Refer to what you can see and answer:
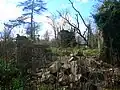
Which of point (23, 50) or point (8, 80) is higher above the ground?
point (23, 50)

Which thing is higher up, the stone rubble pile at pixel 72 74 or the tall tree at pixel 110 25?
the tall tree at pixel 110 25

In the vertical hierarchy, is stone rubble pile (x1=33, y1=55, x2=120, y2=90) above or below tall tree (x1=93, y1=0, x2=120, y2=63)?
below

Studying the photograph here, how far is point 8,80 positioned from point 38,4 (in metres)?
21.8

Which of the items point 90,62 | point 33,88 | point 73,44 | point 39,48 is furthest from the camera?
point 73,44

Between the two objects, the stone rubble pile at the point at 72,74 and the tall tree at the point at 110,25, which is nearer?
the stone rubble pile at the point at 72,74

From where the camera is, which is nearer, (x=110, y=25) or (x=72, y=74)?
(x=72, y=74)

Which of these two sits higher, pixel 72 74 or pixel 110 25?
pixel 110 25

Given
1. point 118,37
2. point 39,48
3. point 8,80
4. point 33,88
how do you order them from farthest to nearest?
point 118,37
point 39,48
point 8,80
point 33,88

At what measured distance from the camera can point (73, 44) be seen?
28.7 meters

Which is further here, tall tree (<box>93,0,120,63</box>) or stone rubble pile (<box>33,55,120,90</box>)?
tall tree (<box>93,0,120,63</box>)

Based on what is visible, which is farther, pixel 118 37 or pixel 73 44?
pixel 73 44

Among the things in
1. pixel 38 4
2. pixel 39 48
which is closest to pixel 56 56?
pixel 39 48

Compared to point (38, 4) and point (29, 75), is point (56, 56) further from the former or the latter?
point (38, 4)

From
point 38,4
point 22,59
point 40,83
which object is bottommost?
point 40,83
